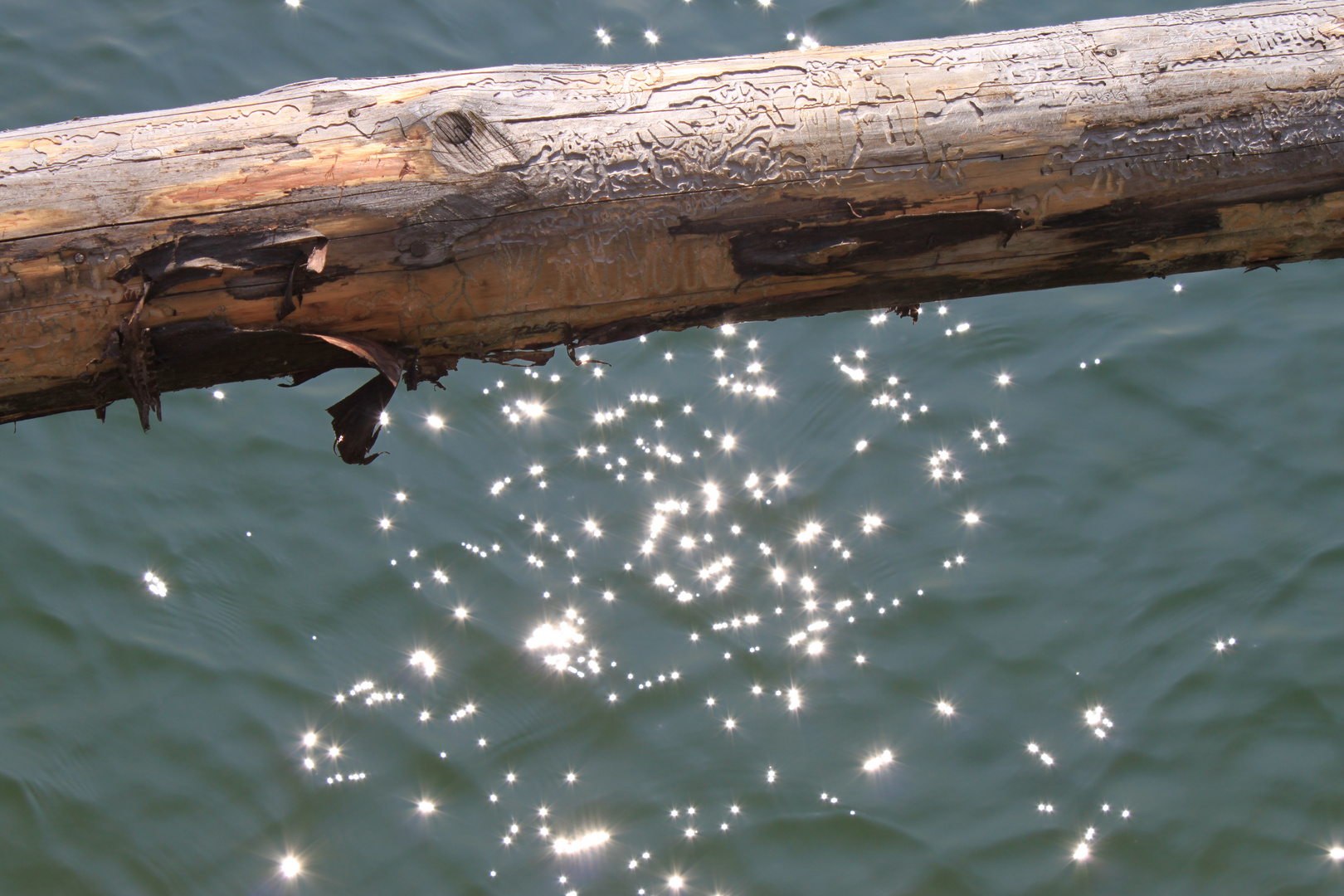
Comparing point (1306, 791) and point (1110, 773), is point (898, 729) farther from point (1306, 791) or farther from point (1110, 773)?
point (1306, 791)

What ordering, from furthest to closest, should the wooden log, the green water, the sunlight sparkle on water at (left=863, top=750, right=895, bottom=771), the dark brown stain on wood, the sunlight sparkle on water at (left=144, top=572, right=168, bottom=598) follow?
the sunlight sparkle on water at (left=144, top=572, right=168, bottom=598) < the sunlight sparkle on water at (left=863, top=750, right=895, bottom=771) < the green water < the dark brown stain on wood < the wooden log

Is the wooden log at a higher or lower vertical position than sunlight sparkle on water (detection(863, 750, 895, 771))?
higher

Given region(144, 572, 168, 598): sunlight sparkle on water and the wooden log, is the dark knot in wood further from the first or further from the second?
region(144, 572, 168, 598): sunlight sparkle on water

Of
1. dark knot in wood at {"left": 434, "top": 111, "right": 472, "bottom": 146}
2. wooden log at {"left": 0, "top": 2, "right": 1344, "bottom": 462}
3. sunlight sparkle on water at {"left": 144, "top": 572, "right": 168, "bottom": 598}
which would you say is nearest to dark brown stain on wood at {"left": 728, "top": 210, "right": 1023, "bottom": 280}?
wooden log at {"left": 0, "top": 2, "right": 1344, "bottom": 462}

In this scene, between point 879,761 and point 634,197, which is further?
point 879,761

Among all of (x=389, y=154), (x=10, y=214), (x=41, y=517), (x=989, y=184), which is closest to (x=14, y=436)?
(x=41, y=517)

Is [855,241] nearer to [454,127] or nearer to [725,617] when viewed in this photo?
[454,127]

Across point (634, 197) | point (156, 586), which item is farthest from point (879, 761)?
point (156, 586)
